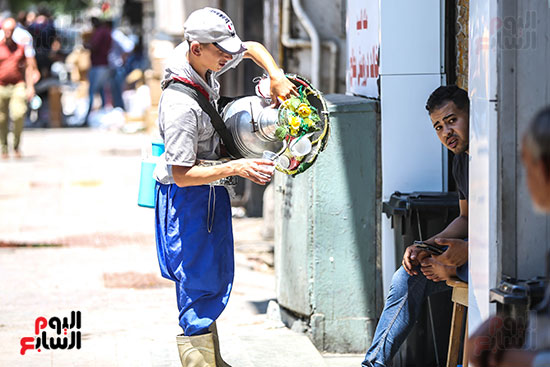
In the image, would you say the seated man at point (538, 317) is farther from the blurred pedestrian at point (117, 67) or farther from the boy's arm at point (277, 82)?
the blurred pedestrian at point (117, 67)

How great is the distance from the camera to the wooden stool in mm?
4238

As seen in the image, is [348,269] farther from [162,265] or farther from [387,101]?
[162,265]

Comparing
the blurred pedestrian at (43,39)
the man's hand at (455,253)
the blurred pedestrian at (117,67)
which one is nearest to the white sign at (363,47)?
the man's hand at (455,253)

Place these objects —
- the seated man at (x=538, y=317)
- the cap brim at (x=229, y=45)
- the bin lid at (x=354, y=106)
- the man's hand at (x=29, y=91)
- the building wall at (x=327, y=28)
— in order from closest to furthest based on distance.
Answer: the seated man at (x=538, y=317) → the cap brim at (x=229, y=45) → the bin lid at (x=354, y=106) → the building wall at (x=327, y=28) → the man's hand at (x=29, y=91)

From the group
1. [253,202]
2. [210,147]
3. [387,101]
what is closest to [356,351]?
[387,101]

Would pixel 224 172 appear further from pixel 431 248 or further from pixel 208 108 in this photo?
pixel 431 248

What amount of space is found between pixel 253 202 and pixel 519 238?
677cm

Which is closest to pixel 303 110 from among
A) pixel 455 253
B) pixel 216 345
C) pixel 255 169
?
pixel 255 169

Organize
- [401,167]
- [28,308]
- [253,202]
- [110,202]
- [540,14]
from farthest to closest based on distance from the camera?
1. [110,202]
2. [253,202]
3. [28,308]
4. [401,167]
5. [540,14]

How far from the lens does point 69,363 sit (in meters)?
5.28

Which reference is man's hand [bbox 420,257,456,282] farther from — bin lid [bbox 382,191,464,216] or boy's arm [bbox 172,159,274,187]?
boy's arm [bbox 172,159,274,187]

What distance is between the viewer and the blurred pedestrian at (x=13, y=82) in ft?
44.8

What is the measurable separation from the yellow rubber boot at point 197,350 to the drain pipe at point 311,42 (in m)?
4.54

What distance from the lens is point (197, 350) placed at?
14.3ft
